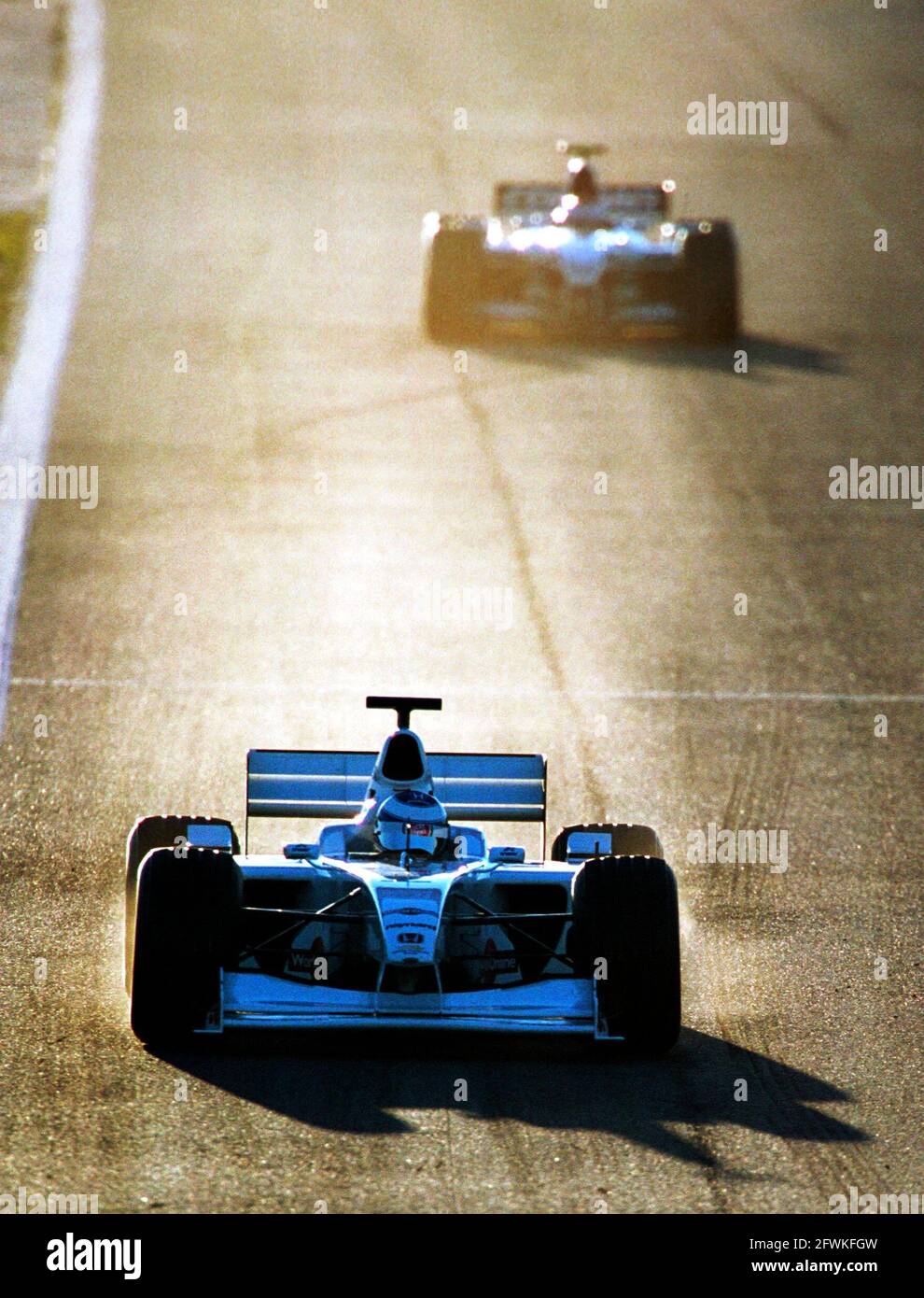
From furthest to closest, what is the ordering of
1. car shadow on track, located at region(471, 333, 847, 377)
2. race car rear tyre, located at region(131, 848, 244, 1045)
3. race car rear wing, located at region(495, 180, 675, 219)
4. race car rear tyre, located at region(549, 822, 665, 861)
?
1. race car rear wing, located at region(495, 180, 675, 219)
2. car shadow on track, located at region(471, 333, 847, 377)
3. race car rear tyre, located at region(549, 822, 665, 861)
4. race car rear tyre, located at region(131, 848, 244, 1045)

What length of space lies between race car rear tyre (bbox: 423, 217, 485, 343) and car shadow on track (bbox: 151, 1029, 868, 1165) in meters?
17.1

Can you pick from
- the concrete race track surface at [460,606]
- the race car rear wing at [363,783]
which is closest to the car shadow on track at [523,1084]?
the concrete race track surface at [460,606]

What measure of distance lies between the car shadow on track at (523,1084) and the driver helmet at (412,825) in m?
1.07

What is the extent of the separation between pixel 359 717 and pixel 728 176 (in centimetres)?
2302

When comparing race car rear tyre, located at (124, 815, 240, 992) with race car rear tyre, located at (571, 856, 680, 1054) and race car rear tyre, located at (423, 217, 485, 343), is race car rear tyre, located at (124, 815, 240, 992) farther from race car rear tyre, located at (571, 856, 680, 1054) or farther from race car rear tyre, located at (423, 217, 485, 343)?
race car rear tyre, located at (423, 217, 485, 343)

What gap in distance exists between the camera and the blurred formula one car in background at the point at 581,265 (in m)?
25.5

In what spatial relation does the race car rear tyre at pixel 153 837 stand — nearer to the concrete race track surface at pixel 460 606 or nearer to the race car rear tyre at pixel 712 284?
the concrete race track surface at pixel 460 606

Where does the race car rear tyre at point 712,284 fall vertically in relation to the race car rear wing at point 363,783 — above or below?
above

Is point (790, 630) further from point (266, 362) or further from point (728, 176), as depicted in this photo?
point (728, 176)

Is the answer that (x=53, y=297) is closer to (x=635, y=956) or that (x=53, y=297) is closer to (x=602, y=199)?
(x=602, y=199)

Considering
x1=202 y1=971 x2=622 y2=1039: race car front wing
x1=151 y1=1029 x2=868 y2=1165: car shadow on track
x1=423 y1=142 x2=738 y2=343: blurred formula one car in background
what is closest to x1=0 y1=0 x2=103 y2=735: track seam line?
x1=423 y1=142 x2=738 y2=343: blurred formula one car in background

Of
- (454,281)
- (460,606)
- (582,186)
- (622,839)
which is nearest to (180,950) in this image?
(622,839)

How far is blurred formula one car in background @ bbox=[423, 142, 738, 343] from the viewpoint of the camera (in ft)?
83.5

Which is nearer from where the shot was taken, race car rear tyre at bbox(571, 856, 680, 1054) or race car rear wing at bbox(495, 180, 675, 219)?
race car rear tyre at bbox(571, 856, 680, 1054)
